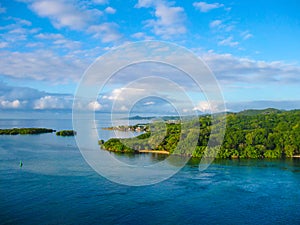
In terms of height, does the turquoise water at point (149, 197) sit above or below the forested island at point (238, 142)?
below

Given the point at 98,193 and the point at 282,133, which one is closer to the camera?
the point at 98,193

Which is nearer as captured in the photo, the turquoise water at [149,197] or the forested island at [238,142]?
the turquoise water at [149,197]

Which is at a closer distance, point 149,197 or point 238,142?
point 149,197

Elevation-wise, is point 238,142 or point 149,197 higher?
point 238,142

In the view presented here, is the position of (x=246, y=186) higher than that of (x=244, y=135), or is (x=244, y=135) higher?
(x=244, y=135)

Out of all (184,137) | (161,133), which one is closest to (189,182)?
(184,137)

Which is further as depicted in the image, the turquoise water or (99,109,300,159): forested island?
(99,109,300,159): forested island

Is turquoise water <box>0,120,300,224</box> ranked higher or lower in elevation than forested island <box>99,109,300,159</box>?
lower

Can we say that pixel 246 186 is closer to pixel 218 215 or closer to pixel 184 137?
pixel 218 215
